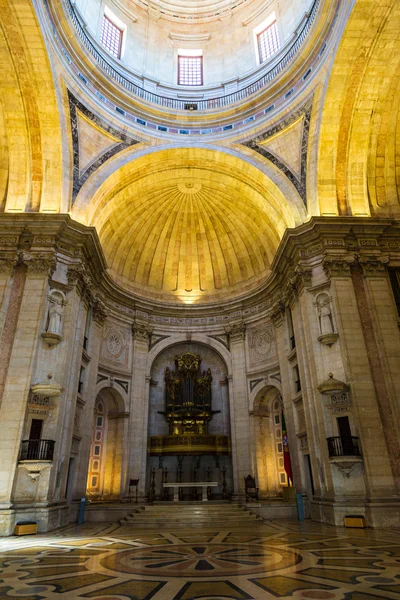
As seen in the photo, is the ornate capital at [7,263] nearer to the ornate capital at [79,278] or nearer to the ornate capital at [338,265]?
the ornate capital at [79,278]

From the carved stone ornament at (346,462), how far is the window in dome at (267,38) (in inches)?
727

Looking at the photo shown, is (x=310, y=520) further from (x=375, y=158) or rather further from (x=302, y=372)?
(x=375, y=158)

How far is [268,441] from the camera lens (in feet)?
60.8

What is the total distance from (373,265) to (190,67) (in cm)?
1530

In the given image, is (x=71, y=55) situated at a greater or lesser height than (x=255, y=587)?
greater

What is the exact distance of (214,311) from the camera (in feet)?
70.1

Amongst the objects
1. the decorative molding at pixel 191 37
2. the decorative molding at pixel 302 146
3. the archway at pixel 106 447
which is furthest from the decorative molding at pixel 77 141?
the archway at pixel 106 447

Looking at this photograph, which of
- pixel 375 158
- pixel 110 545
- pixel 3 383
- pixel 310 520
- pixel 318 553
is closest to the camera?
pixel 318 553

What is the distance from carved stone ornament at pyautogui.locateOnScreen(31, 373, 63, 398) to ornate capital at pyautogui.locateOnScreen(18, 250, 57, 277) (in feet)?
12.6

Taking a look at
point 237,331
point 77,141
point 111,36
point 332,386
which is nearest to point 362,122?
point 332,386

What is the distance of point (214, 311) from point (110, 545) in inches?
554

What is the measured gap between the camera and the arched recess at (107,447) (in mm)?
17453

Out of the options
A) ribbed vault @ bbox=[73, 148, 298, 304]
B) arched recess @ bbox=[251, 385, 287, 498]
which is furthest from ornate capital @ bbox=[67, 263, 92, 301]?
arched recess @ bbox=[251, 385, 287, 498]

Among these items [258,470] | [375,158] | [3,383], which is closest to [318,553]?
[3,383]
